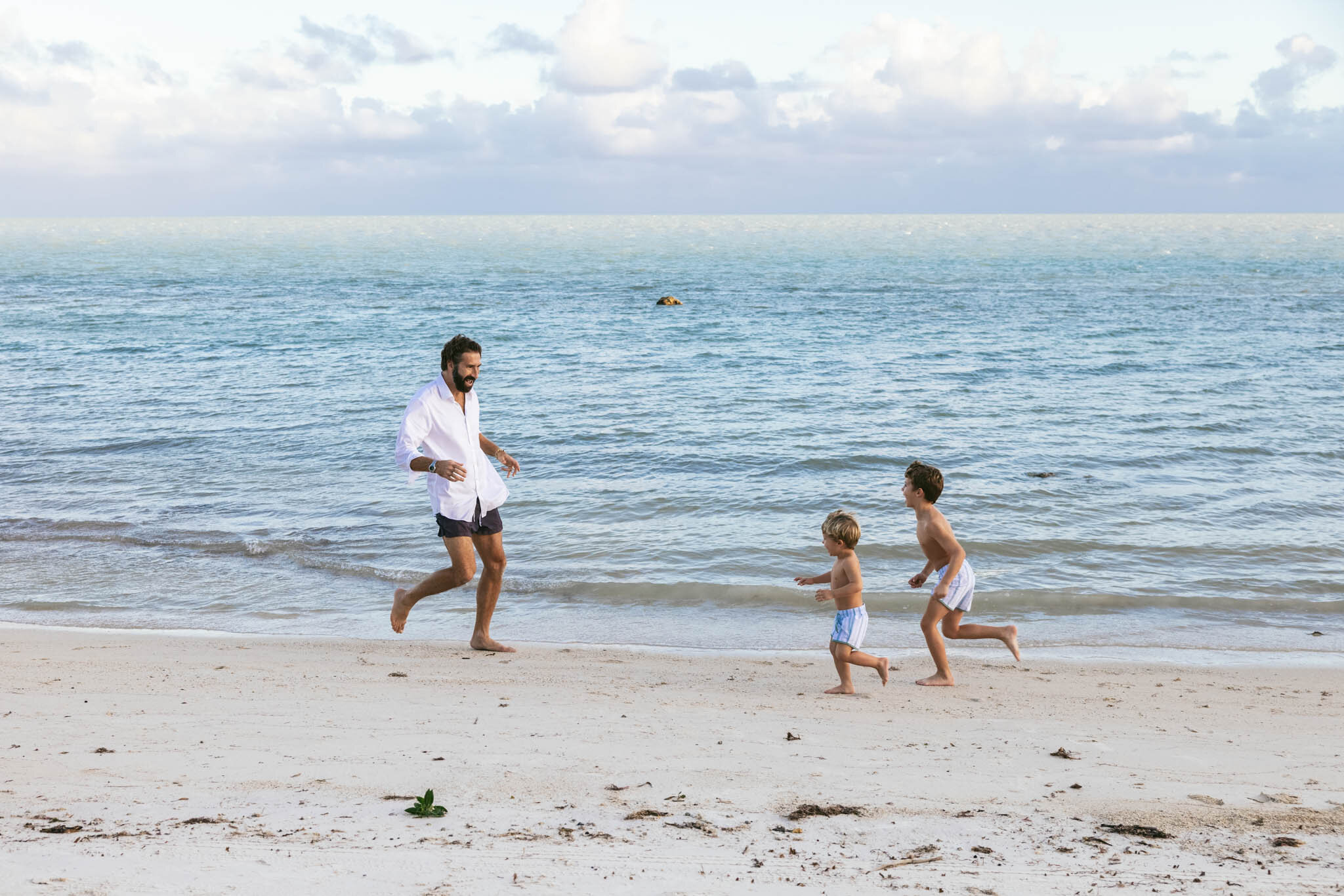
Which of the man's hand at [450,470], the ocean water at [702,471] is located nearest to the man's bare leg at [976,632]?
the ocean water at [702,471]

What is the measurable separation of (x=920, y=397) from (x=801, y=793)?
1541cm

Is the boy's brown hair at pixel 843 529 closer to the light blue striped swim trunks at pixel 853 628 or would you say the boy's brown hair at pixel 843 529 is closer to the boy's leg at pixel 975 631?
the light blue striped swim trunks at pixel 853 628

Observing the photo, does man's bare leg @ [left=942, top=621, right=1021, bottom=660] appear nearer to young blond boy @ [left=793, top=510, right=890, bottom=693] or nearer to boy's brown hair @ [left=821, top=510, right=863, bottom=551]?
young blond boy @ [left=793, top=510, right=890, bottom=693]

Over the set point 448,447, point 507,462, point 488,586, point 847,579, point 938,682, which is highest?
point 448,447

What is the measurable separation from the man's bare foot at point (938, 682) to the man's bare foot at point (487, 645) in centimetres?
264

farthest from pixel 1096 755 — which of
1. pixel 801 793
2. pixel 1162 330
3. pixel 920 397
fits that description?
pixel 1162 330

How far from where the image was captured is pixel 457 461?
Result: 20.2 feet

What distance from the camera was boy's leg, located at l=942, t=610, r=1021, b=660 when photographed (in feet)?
20.7

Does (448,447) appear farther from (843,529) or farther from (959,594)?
(959,594)

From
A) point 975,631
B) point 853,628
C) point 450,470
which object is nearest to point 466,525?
point 450,470

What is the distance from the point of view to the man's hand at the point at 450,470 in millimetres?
5926

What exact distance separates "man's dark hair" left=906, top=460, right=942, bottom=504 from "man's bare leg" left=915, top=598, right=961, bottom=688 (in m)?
0.66

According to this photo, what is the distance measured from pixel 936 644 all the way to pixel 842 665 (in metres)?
0.63

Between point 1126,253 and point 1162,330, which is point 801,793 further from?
point 1126,253
